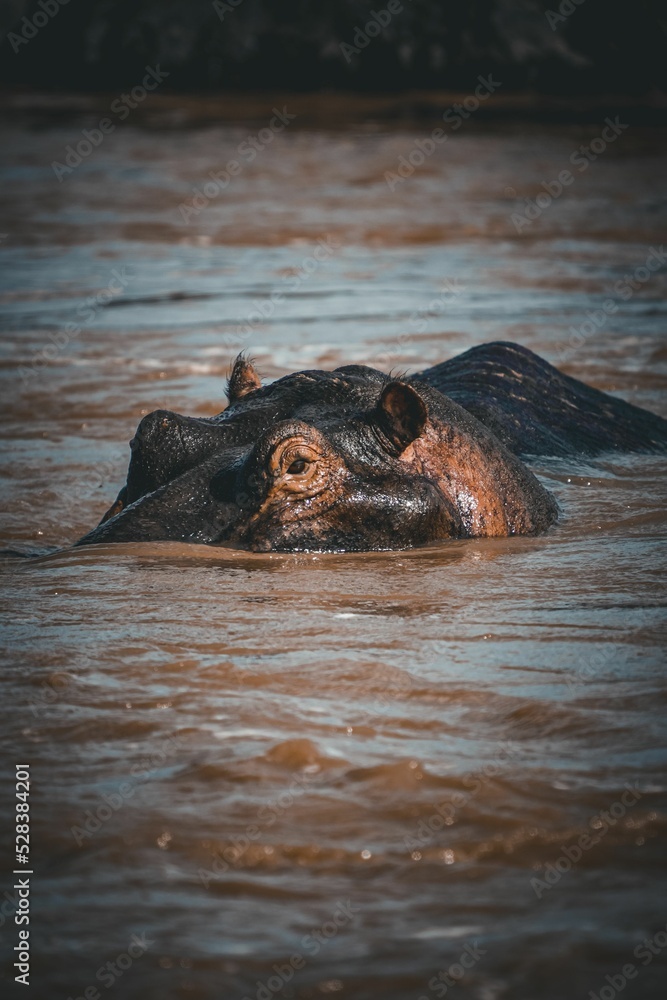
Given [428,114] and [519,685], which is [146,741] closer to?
[519,685]

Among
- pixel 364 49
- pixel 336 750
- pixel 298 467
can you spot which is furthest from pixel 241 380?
pixel 364 49

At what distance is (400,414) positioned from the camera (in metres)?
5.77

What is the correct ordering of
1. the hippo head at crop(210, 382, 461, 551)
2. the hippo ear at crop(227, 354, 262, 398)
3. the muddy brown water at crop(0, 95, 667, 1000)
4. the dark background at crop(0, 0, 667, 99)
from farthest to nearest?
the dark background at crop(0, 0, 667, 99) < the hippo ear at crop(227, 354, 262, 398) < the hippo head at crop(210, 382, 461, 551) < the muddy brown water at crop(0, 95, 667, 1000)

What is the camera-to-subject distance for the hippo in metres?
5.72

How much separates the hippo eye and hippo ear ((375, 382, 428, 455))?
0.38 meters

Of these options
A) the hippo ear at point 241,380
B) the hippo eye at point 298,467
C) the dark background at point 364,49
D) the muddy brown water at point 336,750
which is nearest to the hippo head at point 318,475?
the hippo eye at point 298,467

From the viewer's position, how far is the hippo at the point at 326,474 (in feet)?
18.8

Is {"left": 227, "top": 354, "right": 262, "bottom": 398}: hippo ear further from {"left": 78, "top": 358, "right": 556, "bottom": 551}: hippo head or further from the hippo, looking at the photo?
{"left": 78, "top": 358, "right": 556, "bottom": 551}: hippo head

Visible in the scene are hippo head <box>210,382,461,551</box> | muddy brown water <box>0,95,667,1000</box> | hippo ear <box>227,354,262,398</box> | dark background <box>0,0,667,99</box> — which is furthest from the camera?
dark background <box>0,0,667,99</box>

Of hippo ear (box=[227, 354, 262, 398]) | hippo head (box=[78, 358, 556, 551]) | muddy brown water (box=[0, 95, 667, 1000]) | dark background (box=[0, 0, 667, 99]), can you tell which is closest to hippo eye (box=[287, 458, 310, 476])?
hippo head (box=[78, 358, 556, 551])

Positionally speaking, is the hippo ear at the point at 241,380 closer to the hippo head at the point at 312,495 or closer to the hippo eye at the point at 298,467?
the hippo head at the point at 312,495

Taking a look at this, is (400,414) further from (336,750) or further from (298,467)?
(336,750)

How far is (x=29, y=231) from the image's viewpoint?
18.1m

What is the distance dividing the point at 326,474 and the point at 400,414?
1.29 ft
